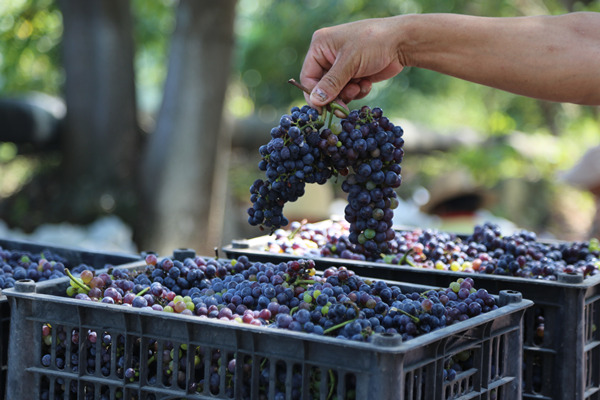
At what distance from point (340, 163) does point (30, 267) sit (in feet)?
3.39

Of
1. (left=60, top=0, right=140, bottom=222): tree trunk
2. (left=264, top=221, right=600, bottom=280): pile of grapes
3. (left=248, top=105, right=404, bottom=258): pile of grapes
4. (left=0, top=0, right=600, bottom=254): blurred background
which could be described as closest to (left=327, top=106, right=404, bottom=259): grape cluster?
(left=248, top=105, right=404, bottom=258): pile of grapes

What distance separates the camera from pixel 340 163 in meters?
1.88

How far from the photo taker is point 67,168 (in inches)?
237

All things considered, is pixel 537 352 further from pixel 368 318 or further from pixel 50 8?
pixel 50 8

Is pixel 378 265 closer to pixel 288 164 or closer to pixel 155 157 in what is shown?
pixel 288 164

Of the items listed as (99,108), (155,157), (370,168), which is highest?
(99,108)

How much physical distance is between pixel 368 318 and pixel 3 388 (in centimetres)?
87

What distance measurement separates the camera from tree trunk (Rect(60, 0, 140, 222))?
5824 mm

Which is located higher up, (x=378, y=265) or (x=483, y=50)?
(x=483, y=50)

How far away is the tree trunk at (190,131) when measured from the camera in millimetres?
5355

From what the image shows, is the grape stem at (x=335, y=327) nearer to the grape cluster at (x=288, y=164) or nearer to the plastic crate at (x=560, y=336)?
the grape cluster at (x=288, y=164)

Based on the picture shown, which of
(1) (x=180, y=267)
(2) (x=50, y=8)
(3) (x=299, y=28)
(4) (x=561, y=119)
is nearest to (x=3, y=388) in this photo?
(1) (x=180, y=267)

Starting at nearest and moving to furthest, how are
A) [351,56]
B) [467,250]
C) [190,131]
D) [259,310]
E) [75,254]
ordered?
[259,310] < [351,56] < [75,254] < [467,250] < [190,131]

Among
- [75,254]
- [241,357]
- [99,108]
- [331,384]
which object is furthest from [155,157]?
[331,384]
